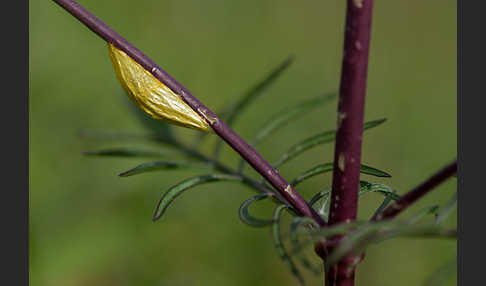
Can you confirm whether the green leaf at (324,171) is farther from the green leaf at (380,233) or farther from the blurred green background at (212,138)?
the blurred green background at (212,138)

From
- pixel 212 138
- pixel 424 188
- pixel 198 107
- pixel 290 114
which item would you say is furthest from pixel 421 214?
pixel 212 138

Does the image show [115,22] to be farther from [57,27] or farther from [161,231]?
[161,231]

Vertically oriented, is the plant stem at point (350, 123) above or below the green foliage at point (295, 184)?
above

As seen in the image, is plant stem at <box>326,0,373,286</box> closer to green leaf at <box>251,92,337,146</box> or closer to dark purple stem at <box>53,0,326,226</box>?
dark purple stem at <box>53,0,326,226</box>

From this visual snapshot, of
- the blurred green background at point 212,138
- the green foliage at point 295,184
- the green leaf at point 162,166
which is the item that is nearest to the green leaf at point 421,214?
the green foliage at point 295,184

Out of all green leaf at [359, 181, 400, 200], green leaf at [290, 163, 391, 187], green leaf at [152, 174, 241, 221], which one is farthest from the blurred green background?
green leaf at [359, 181, 400, 200]

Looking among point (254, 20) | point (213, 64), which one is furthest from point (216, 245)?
point (254, 20)

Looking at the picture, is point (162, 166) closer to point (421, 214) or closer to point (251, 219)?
point (251, 219)
